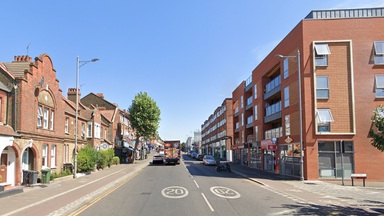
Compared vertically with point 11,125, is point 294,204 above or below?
below

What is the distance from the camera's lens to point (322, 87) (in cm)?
2367

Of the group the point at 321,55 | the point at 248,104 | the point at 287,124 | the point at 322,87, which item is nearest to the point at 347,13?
the point at 321,55

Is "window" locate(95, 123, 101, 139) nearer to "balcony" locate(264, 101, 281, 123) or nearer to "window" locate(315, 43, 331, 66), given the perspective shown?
"balcony" locate(264, 101, 281, 123)

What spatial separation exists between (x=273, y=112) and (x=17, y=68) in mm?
24303

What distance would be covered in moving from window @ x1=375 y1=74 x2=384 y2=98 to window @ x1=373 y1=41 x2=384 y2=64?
1.23 meters

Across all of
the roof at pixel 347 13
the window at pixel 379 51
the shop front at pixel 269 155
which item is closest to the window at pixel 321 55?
the window at pixel 379 51

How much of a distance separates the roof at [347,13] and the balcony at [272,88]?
708cm

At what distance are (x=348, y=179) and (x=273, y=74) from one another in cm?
1499

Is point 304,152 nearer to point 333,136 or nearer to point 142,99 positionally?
point 333,136

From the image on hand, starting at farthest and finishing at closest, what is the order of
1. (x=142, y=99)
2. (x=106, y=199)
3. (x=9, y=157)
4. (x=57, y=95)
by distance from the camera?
(x=142, y=99)
(x=57, y=95)
(x=9, y=157)
(x=106, y=199)

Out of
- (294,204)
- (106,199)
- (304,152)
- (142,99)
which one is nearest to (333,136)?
(304,152)

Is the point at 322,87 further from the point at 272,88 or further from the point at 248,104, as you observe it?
the point at 248,104

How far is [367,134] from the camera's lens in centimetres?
2286

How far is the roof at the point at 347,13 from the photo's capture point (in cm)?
2584
